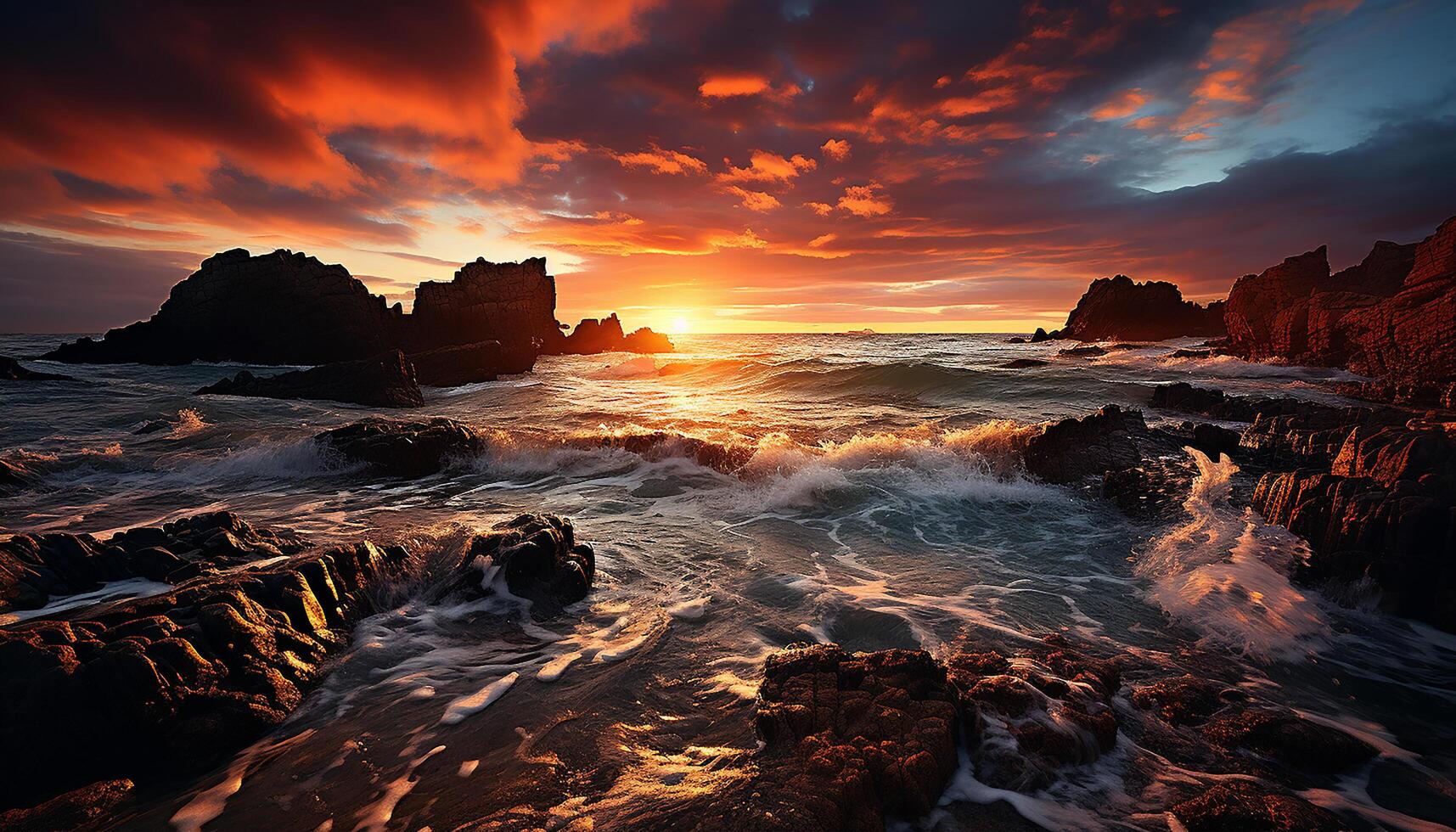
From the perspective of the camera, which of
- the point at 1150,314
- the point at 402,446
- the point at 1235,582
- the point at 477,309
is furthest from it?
the point at 1150,314

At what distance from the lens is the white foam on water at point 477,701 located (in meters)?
3.88

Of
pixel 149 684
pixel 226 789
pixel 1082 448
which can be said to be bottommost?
pixel 226 789

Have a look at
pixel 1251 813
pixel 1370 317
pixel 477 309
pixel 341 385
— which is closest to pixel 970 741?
pixel 1251 813

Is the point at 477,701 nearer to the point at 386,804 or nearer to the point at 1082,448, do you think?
the point at 386,804

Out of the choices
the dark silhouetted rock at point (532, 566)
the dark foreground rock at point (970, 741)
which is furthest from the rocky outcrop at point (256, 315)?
the dark foreground rock at point (970, 741)

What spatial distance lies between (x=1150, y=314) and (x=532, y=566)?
7756cm

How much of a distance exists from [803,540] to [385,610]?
5.20 metres

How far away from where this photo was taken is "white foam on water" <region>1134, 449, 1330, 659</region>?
17.0 feet

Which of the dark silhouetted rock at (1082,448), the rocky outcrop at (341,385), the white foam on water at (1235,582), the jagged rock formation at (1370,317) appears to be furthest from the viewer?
the rocky outcrop at (341,385)

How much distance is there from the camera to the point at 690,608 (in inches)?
226

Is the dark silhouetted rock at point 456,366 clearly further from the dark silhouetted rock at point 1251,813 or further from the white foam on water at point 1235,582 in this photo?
the dark silhouetted rock at point 1251,813

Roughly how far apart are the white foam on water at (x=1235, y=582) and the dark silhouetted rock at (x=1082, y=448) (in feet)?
6.69

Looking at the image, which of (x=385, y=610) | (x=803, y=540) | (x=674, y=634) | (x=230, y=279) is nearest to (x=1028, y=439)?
(x=803, y=540)

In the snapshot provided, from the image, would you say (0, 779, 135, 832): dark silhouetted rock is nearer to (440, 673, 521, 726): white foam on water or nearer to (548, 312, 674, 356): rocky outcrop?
(440, 673, 521, 726): white foam on water
